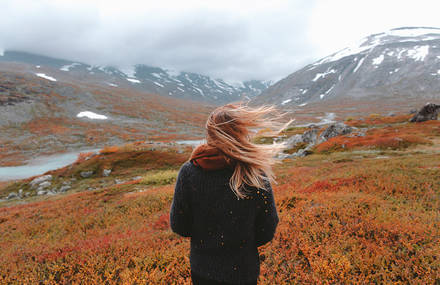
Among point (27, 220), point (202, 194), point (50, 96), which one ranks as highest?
point (50, 96)

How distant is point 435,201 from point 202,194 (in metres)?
10.0

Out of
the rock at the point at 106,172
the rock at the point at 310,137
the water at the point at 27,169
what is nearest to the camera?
the rock at the point at 106,172

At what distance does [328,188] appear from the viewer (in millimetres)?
10727

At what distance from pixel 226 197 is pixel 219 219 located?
1.02 feet

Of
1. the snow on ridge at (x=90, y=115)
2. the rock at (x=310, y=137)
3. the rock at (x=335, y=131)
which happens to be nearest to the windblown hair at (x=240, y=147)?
the rock at (x=310, y=137)

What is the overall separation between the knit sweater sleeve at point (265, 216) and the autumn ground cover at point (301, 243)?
2.68 meters

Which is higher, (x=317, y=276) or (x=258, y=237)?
(x=258, y=237)

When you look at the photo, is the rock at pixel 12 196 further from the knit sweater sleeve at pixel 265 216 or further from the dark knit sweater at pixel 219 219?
the knit sweater sleeve at pixel 265 216

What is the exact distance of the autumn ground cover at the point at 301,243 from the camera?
197 inches

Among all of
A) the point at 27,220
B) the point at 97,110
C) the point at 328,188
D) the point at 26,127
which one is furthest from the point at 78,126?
the point at 328,188

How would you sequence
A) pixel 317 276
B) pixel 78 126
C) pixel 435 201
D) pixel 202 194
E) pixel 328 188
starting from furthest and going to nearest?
pixel 78 126 → pixel 328 188 → pixel 435 201 → pixel 317 276 → pixel 202 194

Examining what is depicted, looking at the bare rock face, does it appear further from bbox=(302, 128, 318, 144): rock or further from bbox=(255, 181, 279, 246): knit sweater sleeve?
bbox=(255, 181, 279, 246): knit sweater sleeve

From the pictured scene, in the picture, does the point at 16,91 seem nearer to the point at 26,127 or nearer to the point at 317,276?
the point at 26,127

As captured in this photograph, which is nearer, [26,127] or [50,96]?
[26,127]
